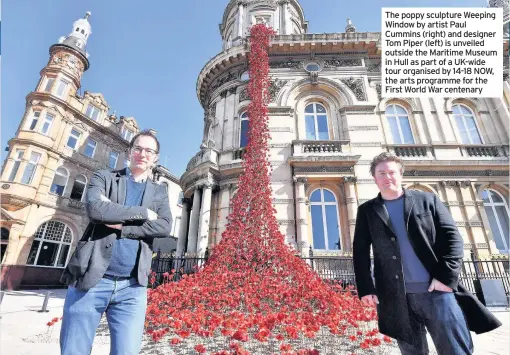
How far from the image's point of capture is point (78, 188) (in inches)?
762

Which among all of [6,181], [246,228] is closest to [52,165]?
[6,181]

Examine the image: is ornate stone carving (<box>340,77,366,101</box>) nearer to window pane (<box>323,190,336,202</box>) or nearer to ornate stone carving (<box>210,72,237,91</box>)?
window pane (<box>323,190,336,202</box>)

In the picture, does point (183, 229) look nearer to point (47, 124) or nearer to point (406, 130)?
point (406, 130)

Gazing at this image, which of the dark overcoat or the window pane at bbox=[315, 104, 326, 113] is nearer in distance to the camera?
the dark overcoat

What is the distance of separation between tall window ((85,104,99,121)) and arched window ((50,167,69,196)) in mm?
5626

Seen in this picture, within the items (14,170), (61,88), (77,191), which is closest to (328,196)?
(77,191)

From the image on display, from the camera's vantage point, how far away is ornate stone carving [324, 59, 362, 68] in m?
14.8

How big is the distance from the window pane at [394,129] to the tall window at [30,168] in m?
22.8

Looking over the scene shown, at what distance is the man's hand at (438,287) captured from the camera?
2078 mm

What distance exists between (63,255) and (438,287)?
2200cm

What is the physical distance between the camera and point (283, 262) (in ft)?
31.0

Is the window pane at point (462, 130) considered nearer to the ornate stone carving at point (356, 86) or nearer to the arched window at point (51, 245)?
the ornate stone carving at point (356, 86)

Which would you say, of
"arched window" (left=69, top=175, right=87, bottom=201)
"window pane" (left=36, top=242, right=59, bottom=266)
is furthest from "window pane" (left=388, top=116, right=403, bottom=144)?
"window pane" (left=36, top=242, right=59, bottom=266)

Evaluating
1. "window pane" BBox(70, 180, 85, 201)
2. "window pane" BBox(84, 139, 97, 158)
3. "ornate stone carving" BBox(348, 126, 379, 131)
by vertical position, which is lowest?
"window pane" BBox(70, 180, 85, 201)
